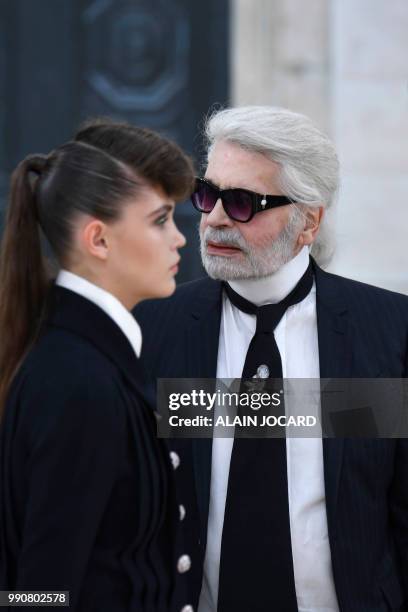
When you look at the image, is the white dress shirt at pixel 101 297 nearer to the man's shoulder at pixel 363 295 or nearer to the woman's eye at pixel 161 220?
the woman's eye at pixel 161 220

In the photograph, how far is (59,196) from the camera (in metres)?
2.23

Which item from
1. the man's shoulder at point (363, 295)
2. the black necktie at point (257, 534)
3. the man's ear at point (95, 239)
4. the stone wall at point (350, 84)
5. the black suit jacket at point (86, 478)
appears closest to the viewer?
the black suit jacket at point (86, 478)

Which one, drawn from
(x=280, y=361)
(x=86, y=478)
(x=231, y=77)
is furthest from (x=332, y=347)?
(x=231, y=77)

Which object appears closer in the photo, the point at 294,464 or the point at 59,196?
the point at 59,196

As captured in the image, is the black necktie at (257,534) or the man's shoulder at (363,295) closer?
the black necktie at (257,534)

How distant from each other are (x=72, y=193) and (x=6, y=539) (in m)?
0.64

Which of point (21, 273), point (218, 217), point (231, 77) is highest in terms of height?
point (231, 77)

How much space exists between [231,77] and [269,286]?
4107 mm

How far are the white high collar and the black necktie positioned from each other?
0.40 metres

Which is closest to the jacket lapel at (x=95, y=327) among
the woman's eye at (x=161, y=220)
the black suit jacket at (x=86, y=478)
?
the black suit jacket at (x=86, y=478)

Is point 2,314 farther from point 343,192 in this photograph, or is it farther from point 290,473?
point 343,192

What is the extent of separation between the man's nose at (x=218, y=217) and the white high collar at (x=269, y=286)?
6.3 inches

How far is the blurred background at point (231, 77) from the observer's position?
6.94 metres

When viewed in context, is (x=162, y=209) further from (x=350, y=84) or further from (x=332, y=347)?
(x=350, y=84)
